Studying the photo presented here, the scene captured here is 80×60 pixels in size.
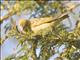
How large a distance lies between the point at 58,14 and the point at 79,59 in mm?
425

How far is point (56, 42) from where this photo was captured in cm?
223

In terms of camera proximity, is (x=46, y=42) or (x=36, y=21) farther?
(x=46, y=42)

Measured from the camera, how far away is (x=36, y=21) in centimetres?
202

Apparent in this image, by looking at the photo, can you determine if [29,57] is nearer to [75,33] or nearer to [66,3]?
[75,33]

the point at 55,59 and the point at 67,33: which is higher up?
the point at 67,33

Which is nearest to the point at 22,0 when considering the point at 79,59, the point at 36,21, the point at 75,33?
the point at 36,21

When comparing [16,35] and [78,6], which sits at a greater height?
[78,6]

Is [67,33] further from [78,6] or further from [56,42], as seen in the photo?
[78,6]

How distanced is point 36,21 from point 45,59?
1.26 ft

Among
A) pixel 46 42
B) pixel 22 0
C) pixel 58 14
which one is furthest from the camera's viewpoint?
pixel 46 42

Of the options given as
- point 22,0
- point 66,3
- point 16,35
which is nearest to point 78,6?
point 66,3

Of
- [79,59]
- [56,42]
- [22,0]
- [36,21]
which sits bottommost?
[79,59]

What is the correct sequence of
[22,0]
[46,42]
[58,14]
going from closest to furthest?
[22,0], [58,14], [46,42]

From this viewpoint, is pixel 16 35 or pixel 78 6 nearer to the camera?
pixel 78 6
